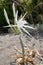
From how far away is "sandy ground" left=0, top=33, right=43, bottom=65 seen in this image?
2755 mm

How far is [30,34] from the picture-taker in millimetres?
3494

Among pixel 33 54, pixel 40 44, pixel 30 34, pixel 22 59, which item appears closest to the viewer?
pixel 22 59

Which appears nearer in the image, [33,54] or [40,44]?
[33,54]

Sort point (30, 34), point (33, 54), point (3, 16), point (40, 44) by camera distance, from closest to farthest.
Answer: point (33, 54), point (40, 44), point (30, 34), point (3, 16)

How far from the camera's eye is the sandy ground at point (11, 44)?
2.76m

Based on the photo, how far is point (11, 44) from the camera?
3135 millimetres

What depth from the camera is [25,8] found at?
12.9ft

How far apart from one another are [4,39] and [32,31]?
52cm

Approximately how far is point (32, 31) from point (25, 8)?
0.49 meters

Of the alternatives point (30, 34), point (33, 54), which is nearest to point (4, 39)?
point (30, 34)

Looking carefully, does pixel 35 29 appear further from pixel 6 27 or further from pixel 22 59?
pixel 22 59

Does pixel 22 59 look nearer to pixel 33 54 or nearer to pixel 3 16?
pixel 33 54

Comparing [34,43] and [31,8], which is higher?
[31,8]

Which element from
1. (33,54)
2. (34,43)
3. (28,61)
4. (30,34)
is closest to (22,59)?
(28,61)
